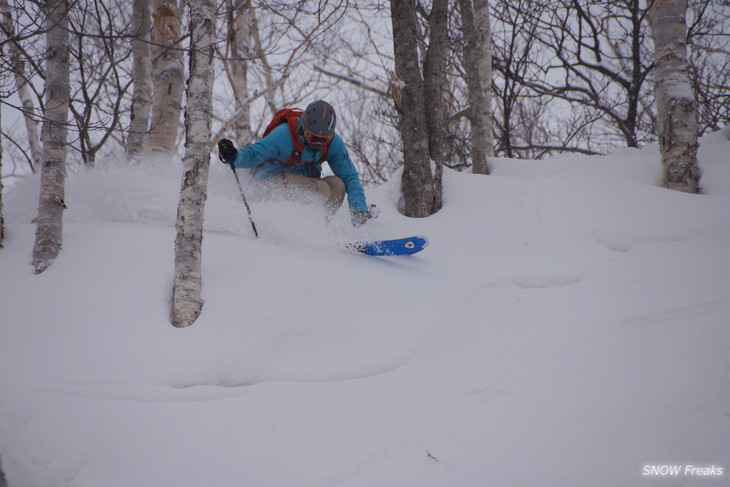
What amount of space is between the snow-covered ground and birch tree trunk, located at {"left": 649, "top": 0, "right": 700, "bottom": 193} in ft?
1.36

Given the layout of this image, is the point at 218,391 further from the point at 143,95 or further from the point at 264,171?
the point at 143,95

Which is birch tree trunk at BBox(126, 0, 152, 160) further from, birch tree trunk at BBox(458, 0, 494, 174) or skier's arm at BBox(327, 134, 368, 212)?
birch tree trunk at BBox(458, 0, 494, 174)

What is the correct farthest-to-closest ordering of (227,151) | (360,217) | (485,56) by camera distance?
(485,56) < (360,217) < (227,151)

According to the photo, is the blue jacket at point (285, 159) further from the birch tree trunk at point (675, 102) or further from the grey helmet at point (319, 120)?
the birch tree trunk at point (675, 102)

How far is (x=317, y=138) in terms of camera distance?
3797mm

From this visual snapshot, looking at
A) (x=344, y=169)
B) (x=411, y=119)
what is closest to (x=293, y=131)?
(x=344, y=169)

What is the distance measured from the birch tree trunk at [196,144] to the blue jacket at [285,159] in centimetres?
101

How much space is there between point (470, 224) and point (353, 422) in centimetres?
281

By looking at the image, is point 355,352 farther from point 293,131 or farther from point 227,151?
point 293,131

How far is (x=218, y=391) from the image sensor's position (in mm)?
1938

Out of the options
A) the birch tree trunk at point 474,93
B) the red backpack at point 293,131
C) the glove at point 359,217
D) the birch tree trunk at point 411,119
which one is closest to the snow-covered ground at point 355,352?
the glove at point 359,217

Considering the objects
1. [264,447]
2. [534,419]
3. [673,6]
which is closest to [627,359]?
[534,419]

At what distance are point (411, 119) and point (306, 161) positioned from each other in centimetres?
132

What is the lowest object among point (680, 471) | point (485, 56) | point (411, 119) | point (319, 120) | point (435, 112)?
point (680, 471)
